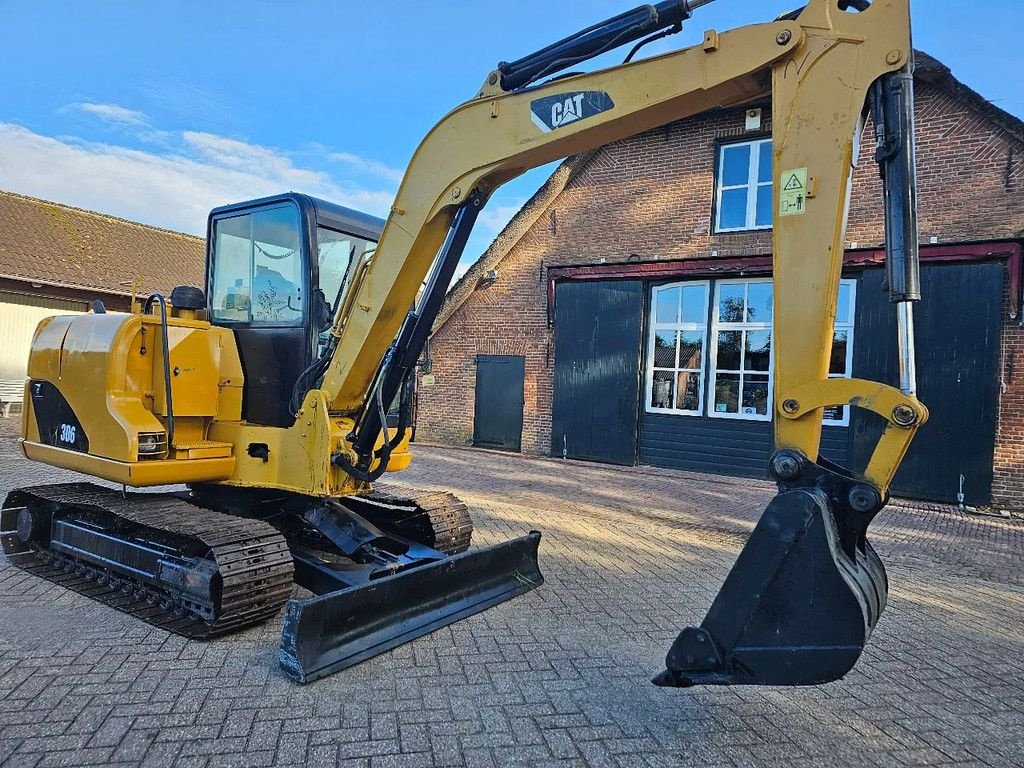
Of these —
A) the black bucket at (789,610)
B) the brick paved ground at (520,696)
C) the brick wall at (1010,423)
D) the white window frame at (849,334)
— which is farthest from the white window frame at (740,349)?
the black bucket at (789,610)

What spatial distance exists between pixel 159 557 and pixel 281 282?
192 cm

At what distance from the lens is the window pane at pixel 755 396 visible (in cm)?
1112

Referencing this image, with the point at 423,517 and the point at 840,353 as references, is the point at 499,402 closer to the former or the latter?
the point at 840,353

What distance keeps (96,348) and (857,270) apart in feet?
32.8

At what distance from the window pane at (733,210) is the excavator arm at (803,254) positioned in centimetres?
855

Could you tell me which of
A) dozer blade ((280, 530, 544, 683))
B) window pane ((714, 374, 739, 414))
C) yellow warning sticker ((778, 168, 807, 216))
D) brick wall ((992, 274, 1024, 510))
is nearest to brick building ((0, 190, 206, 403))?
window pane ((714, 374, 739, 414))

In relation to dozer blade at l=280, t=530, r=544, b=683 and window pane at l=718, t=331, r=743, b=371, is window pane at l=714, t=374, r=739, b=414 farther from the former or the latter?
dozer blade at l=280, t=530, r=544, b=683

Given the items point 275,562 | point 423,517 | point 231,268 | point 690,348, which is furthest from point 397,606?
point 690,348

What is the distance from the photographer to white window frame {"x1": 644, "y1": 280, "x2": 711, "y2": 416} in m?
11.7

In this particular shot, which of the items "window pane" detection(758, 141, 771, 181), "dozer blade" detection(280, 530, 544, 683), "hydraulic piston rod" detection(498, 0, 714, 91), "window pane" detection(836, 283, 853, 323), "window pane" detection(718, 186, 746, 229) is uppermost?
"window pane" detection(758, 141, 771, 181)

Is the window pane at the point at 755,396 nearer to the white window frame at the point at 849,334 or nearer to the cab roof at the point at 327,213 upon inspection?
the white window frame at the point at 849,334

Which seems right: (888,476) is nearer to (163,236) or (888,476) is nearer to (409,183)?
(409,183)

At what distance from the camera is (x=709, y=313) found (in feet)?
38.2

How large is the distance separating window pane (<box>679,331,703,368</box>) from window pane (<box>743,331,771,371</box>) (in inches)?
31.4
